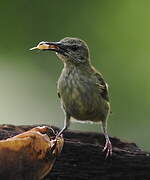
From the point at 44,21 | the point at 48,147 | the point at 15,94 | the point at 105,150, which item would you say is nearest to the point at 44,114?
the point at 15,94

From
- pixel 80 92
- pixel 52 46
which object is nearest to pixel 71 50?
pixel 80 92

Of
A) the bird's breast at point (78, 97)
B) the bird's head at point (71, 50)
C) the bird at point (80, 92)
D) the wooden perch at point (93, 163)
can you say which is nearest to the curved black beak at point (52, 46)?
the bird's head at point (71, 50)

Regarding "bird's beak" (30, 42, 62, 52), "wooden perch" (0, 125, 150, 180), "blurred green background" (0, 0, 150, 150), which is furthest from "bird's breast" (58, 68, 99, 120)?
"wooden perch" (0, 125, 150, 180)

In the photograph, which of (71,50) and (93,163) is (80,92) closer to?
(71,50)

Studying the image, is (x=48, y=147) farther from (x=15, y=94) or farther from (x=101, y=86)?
(x=101, y=86)

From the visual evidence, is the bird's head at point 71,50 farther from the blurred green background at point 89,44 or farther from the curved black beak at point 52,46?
the blurred green background at point 89,44

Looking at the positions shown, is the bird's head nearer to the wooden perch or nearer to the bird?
the bird
